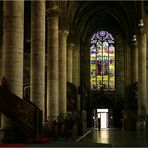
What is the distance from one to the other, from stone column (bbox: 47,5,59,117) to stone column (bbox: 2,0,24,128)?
11.7 meters

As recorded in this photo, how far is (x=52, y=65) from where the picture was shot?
30828mm

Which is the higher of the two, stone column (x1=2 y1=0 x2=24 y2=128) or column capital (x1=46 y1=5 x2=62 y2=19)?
column capital (x1=46 y1=5 x2=62 y2=19)

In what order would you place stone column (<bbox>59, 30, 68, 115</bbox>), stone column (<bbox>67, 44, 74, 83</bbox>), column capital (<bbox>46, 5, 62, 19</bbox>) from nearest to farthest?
1. column capital (<bbox>46, 5, 62, 19</bbox>)
2. stone column (<bbox>59, 30, 68, 115</bbox>)
3. stone column (<bbox>67, 44, 74, 83</bbox>)

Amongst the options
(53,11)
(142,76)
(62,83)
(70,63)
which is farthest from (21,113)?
(70,63)

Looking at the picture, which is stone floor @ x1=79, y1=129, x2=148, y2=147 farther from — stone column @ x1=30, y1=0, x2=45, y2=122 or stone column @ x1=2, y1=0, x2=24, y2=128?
stone column @ x1=2, y1=0, x2=24, y2=128

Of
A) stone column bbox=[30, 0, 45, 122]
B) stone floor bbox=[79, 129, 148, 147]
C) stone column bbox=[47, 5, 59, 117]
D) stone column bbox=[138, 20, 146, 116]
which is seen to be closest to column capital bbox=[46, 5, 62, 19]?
stone column bbox=[47, 5, 59, 117]

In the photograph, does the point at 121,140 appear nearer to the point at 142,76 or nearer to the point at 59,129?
the point at 59,129

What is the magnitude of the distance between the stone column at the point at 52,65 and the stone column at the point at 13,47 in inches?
461

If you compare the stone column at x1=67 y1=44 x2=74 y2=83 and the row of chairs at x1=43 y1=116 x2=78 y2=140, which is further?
the stone column at x1=67 y1=44 x2=74 y2=83

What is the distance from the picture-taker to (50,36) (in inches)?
1225

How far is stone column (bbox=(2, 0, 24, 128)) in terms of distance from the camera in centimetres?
1836

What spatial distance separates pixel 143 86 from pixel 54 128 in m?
17.2

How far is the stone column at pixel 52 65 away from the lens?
99.7ft

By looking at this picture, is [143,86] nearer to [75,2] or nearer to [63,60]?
[63,60]
